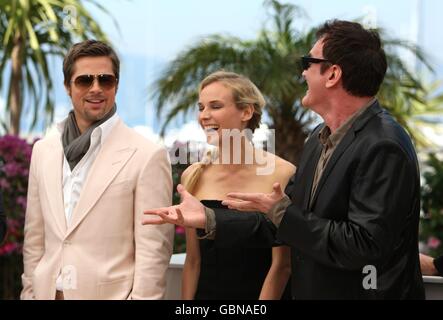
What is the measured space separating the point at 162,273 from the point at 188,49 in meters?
4.17

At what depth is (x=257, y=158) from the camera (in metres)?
2.86

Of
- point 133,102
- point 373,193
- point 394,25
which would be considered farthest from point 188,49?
point 373,193

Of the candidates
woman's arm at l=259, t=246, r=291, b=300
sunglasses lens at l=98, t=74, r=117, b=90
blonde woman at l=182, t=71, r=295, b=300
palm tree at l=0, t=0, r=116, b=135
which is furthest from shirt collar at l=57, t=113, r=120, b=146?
palm tree at l=0, t=0, r=116, b=135

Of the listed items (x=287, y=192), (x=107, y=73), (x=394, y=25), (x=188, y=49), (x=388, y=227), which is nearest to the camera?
(x=388, y=227)

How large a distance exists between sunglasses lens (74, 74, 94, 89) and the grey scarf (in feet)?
0.40

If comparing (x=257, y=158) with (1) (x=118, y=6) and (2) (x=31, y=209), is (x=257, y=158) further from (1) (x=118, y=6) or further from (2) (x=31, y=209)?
(1) (x=118, y=6)

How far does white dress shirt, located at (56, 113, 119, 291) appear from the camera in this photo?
2.64 meters

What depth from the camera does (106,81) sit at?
8.69 ft

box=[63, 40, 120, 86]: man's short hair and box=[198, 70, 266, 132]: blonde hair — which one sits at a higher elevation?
box=[63, 40, 120, 86]: man's short hair

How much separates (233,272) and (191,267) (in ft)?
0.50

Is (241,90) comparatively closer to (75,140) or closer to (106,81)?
(106,81)

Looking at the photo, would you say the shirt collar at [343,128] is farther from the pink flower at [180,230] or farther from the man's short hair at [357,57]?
the pink flower at [180,230]

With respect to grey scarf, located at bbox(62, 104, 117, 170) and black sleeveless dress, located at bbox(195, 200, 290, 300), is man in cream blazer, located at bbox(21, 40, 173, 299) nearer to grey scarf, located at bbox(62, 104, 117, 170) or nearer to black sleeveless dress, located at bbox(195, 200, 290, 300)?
grey scarf, located at bbox(62, 104, 117, 170)

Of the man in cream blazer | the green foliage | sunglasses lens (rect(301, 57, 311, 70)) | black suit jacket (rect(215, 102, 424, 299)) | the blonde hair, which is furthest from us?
the green foliage
